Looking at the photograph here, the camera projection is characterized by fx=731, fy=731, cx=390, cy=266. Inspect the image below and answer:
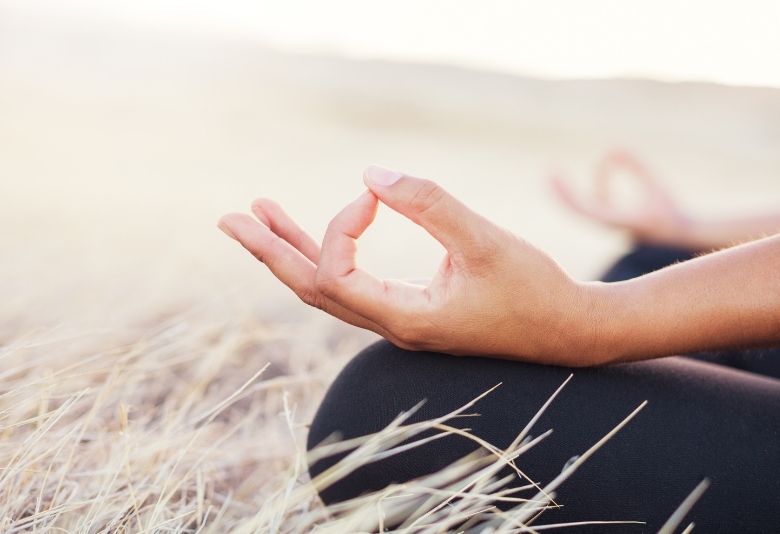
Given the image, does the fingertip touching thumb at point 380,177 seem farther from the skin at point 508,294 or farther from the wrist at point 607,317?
the wrist at point 607,317

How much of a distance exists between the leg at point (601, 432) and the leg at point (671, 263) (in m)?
0.28

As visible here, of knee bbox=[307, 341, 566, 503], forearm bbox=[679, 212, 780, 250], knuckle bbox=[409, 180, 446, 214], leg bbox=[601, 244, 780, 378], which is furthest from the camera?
forearm bbox=[679, 212, 780, 250]

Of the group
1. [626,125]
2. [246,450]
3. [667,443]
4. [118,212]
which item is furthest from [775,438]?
[626,125]

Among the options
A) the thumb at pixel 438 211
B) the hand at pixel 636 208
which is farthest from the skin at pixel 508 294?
the hand at pixel 636 208

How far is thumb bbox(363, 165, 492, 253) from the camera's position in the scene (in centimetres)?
67

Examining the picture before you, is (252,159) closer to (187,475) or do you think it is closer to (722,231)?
(722,231)

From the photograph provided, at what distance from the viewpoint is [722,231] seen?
173 cm

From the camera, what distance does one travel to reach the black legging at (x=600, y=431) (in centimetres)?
77

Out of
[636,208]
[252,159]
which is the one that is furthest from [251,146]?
[636,208]

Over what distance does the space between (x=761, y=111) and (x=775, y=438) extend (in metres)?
22.0

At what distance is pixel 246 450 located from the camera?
124cm

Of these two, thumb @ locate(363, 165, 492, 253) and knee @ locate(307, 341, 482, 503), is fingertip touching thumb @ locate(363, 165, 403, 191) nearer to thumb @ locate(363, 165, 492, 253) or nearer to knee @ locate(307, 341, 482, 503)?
thumb @ locate(363, 165, 492, 253)

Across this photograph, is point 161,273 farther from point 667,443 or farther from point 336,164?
point 336,164

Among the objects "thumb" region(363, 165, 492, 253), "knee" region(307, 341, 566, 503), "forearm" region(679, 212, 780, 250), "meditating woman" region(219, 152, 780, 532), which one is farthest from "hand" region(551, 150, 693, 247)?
"thumb" region(363, 165, 492, 253)
